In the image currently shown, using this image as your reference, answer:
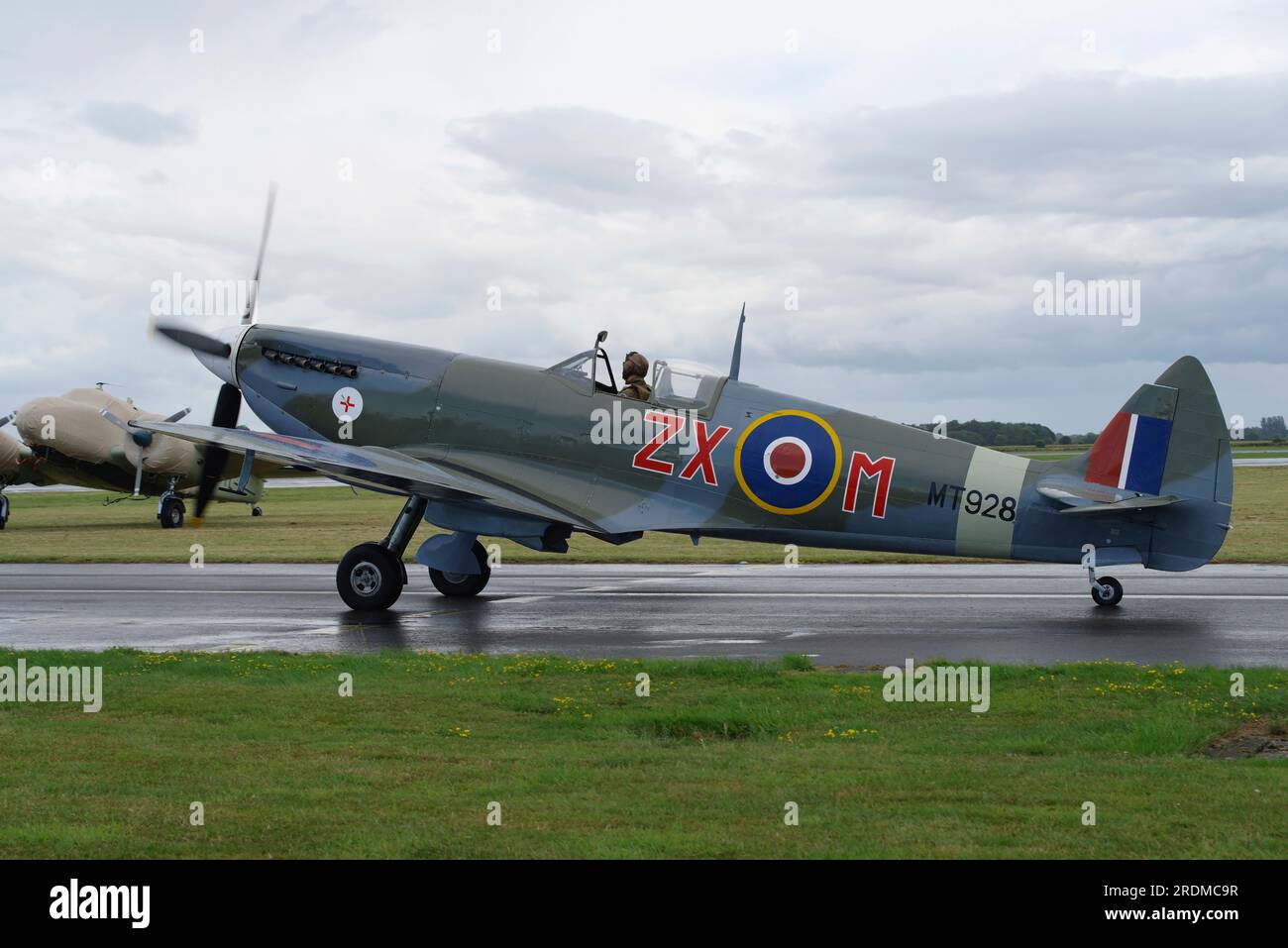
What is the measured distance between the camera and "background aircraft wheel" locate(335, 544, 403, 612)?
51.0 feet

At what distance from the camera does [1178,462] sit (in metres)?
14.4

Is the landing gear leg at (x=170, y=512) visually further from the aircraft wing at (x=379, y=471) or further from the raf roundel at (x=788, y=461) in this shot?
the raf roundel at (x=788, y=461)

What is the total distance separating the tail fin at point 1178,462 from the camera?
14328mm

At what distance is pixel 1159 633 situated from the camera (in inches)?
517

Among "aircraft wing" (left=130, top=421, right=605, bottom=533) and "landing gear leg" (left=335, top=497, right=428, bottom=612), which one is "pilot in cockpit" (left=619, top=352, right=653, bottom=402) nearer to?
"aircraft wing" (left=130, top=421, right=605, bottom=533)

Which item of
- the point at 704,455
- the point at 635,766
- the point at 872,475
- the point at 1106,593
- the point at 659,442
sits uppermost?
the point at 659,442

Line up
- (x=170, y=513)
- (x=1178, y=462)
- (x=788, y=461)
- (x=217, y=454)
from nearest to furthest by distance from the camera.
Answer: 1. (x=1178, y=462)
2. (x=788, y=461)
3. (x=217, y=454)
4. (x=170, y=513)

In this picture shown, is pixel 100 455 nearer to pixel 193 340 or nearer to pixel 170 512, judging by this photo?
pixel 170 512

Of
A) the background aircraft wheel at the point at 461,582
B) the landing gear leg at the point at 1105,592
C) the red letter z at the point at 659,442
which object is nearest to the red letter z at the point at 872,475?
the red letter z at the point at 659,442

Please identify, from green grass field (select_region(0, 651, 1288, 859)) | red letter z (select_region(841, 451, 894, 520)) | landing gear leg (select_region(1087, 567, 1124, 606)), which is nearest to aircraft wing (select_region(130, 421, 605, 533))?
red letter z (select_region(841, 451, 894, 520))

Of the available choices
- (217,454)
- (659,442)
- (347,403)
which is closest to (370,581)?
(347,403)

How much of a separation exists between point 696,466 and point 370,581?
4198 mm

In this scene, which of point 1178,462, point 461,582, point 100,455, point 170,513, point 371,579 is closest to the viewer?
point 1178,462
